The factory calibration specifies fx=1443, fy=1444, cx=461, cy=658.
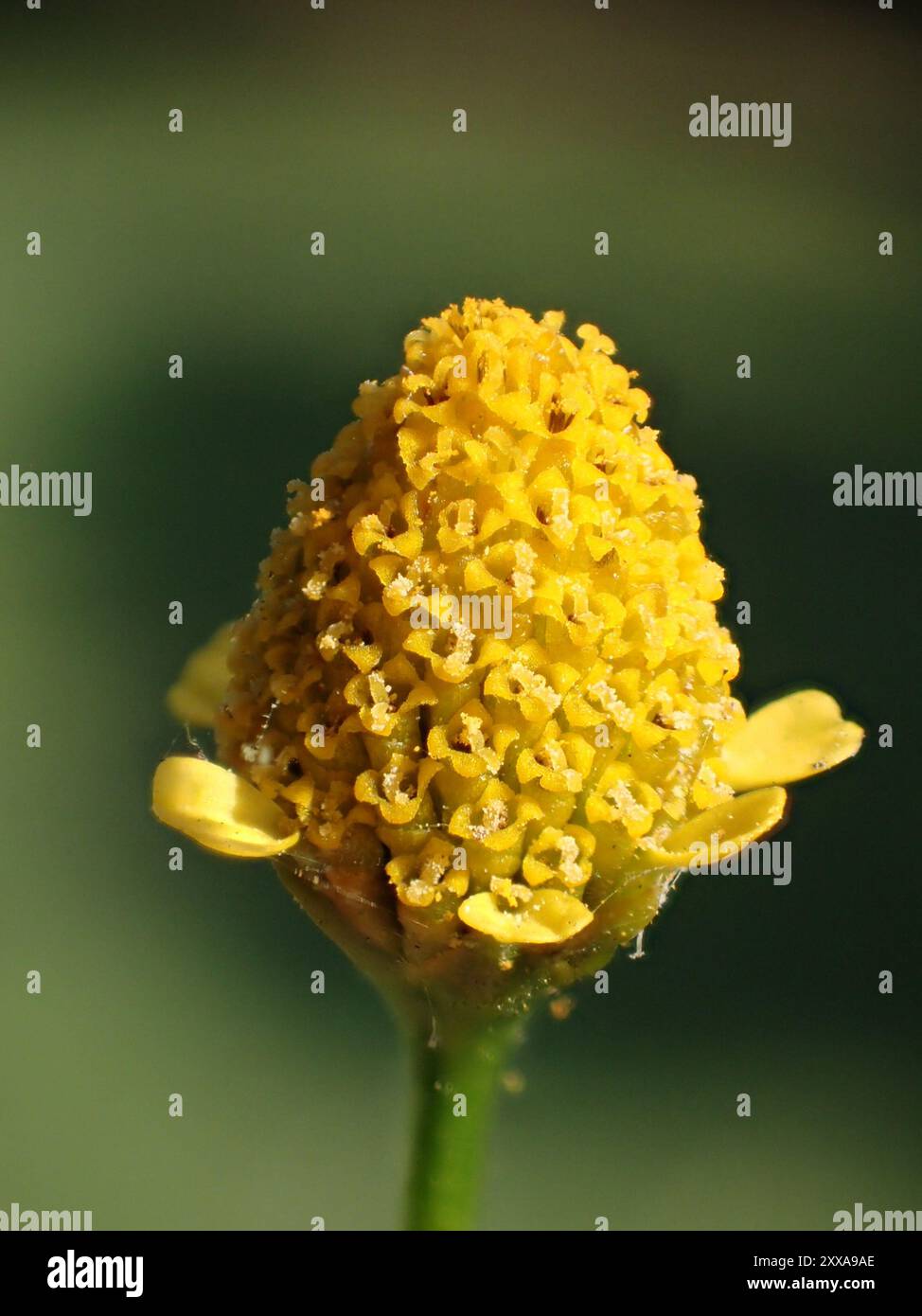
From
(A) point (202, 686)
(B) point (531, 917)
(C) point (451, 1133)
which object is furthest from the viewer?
(A) point (202, 686)

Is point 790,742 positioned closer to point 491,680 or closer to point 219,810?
point 491,680

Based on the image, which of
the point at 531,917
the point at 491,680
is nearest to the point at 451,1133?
the point at 531,917

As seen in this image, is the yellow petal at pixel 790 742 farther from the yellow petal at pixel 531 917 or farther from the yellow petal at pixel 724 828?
the yellow petal at pixel 531 917

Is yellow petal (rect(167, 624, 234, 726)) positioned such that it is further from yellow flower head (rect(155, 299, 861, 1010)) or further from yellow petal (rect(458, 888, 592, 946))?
yellow petal (rect(458, 888, 592, 946))

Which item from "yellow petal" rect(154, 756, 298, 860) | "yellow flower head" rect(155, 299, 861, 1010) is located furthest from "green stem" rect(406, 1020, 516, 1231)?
"yellow petal" rect(154, 756, 298, 860)

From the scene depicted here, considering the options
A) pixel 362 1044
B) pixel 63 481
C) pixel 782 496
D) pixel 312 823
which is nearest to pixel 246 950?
pixel 362 1044

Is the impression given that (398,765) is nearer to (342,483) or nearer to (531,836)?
(531,836)

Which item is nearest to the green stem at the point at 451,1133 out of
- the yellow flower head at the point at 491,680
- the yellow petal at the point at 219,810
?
the yellow flower head at the point at 491,680
